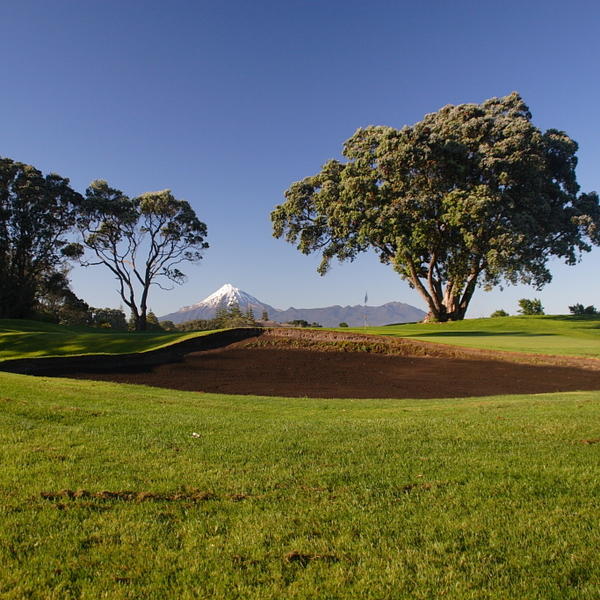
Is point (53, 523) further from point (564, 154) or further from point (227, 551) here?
point (564, 154)

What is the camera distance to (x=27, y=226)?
137 ft

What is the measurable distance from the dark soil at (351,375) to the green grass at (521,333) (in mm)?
2050

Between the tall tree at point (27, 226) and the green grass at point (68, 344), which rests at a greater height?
the tall tree at point (27, 226)

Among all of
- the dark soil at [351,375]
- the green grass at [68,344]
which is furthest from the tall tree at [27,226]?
the dark soil at [351,375]

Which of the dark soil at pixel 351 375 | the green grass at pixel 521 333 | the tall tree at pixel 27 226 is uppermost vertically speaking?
the tall tree at pixel 27 226

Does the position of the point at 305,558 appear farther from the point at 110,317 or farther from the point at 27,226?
the point at 110,317

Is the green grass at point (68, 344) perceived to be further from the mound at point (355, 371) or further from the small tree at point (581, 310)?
the small tree at point (581, 310)

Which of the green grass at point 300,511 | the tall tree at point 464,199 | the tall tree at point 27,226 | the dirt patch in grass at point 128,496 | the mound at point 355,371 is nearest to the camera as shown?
the green grass at point 300,511

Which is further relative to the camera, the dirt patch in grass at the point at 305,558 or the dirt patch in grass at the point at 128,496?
the dirt patch in grass at the point at 128,496

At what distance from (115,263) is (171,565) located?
46151mm

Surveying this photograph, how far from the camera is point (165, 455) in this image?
17.5 feet

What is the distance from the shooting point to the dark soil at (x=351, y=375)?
14453 millimetres

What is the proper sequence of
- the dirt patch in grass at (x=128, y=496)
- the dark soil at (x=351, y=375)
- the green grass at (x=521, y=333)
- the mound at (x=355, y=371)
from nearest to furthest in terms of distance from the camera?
the dirt patch in grass at (x=128, y=496) → the dark soil at (x=351, y=375) → the mound at (x=355, y=371) → the green grass at (x=521, y=333)

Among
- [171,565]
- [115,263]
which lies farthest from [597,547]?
[115,263]
